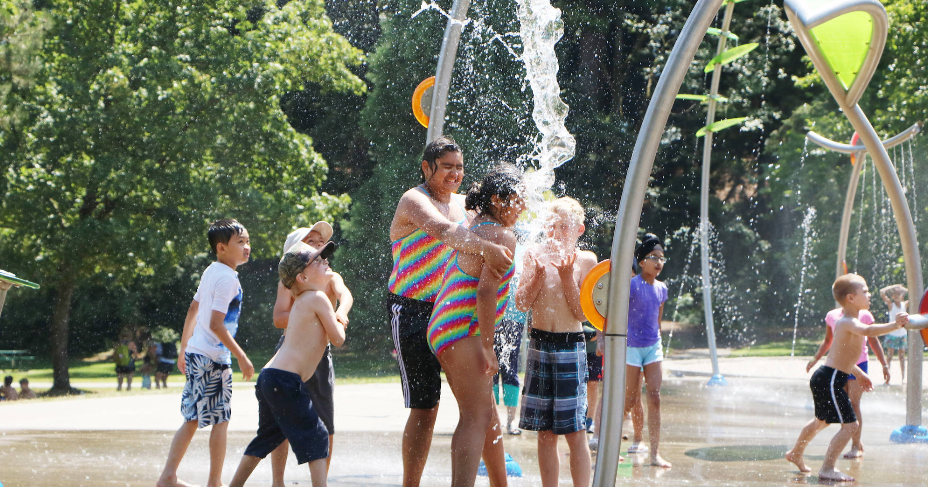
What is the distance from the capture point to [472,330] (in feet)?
13.9

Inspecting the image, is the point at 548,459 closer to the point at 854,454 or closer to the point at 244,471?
the point at 244,471

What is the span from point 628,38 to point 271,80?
39.7ft

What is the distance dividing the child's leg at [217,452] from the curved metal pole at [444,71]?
7.38 ft

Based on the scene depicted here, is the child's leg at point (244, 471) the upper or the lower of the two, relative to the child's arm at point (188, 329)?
lower

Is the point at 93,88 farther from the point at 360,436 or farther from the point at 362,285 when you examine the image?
the point at 360,436

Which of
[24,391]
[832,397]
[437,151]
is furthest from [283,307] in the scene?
[24,391]

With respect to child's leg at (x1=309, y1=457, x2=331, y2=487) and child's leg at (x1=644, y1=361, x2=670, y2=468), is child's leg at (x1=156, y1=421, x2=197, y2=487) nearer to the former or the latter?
child's leg at (x1=309, y1=457, x2=331, y2=487)

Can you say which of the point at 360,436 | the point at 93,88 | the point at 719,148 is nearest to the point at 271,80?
the point at 93,88

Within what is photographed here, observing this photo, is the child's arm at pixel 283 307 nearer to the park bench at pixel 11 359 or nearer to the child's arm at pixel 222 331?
the child's arm at pixel 222 331

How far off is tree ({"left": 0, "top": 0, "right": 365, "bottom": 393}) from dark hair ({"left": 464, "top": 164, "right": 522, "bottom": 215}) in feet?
46.2

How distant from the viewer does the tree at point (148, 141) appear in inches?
671

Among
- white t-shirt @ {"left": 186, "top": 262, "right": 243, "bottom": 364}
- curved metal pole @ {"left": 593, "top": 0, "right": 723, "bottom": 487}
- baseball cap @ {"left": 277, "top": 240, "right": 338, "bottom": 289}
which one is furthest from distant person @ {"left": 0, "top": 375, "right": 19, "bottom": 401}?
curved metal pole @ {"left": 593, "top": 0, "right": 723, "bottom": 487}

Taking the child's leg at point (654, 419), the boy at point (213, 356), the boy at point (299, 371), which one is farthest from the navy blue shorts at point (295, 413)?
the child's leg at point (654, 419)

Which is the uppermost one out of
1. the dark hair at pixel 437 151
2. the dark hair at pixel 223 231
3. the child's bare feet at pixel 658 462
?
the dark hair at pixel 437 151
